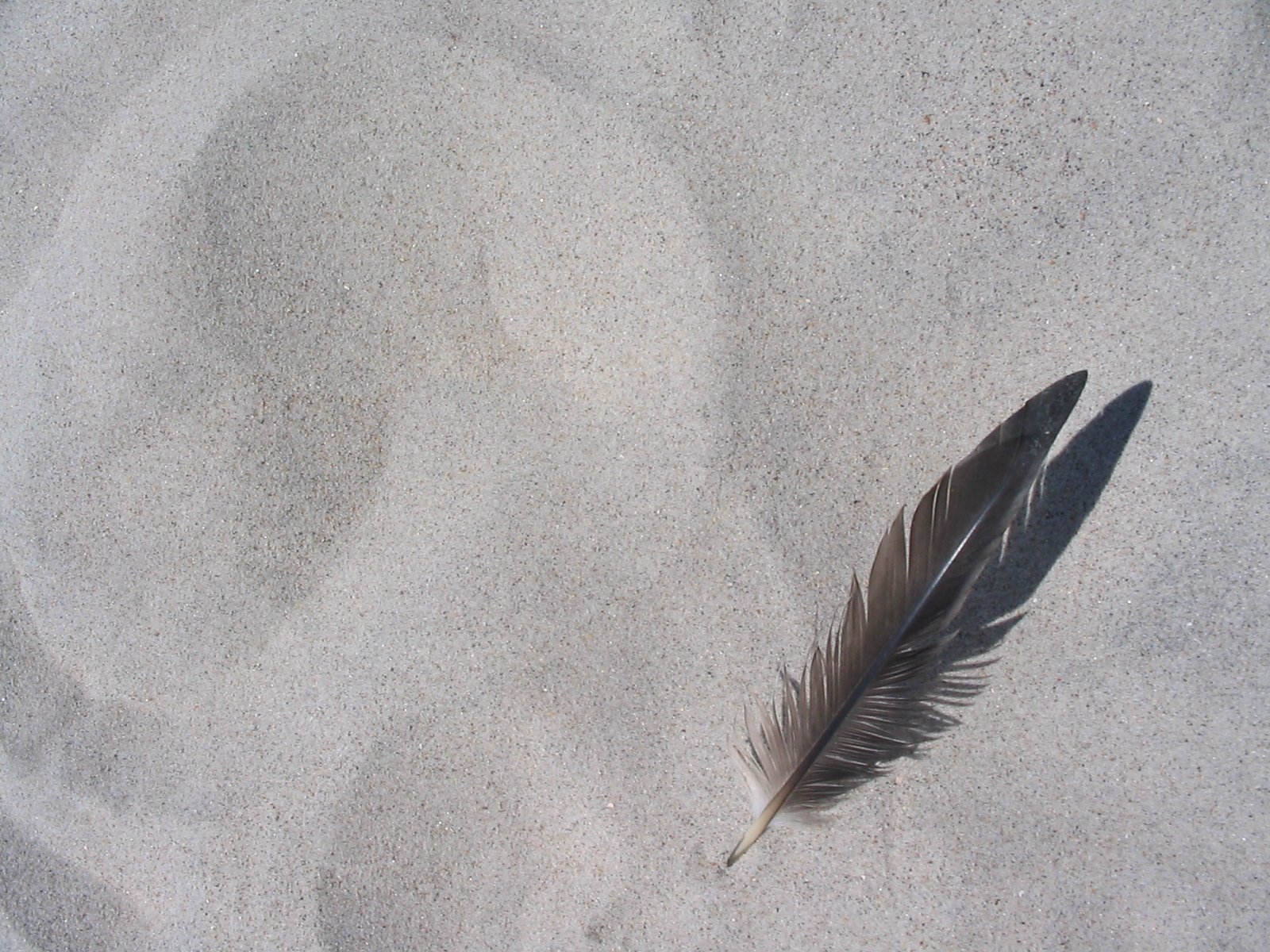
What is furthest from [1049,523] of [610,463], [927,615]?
[610,463]

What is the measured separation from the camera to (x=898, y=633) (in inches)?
63.9

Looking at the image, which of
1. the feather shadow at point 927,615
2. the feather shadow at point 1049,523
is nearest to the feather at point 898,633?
the feather shadow at point 927,615

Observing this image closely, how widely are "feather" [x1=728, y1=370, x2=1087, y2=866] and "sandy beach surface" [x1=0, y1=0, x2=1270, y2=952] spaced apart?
0.63 feet

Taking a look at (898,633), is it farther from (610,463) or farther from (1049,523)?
(610,463)

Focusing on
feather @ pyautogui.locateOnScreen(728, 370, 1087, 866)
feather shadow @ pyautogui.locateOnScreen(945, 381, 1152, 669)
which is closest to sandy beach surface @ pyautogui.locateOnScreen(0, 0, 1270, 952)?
feather shadow @ pyautogui.locateOnScreen(945, 381, 1152, 669)

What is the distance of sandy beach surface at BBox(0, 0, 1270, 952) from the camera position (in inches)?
73.2

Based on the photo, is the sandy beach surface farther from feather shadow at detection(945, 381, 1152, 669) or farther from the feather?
the feather

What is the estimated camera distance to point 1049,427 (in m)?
1.69

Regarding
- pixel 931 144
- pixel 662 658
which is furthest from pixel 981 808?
pixel 931 144

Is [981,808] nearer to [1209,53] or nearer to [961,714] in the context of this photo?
[961,714]

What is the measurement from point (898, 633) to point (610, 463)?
79 centimetres

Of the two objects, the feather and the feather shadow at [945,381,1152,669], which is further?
the feather shadow at [945,381,1152,669]

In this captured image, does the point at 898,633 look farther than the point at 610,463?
No

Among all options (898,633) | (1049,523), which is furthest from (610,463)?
(1049,523)
